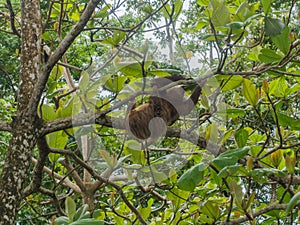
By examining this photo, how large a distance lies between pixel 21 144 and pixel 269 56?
452mm

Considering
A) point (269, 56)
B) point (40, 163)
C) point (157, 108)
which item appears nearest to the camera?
point (157, 108)

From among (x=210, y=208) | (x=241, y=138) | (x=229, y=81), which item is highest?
(x=229, y=81)

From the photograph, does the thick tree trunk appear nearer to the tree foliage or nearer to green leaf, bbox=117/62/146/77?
the tree foliage

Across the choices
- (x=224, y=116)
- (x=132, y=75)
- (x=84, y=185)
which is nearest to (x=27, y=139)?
(x=132, y=75)

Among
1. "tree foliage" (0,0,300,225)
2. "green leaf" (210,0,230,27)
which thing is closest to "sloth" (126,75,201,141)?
"tree foliage" (0,0,300,225)

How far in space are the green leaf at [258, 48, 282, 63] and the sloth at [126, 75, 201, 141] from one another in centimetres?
15

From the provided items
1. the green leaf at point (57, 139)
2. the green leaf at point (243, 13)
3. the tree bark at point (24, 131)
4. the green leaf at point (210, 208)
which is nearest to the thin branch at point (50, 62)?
the tree bark at point (24, 131)

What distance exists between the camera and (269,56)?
0.74 meters

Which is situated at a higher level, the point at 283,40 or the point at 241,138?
the point at 283,40

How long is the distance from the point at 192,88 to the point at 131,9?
372mm

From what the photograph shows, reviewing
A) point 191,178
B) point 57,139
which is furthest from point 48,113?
point 191,178

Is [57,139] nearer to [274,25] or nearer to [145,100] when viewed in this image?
[145,100]

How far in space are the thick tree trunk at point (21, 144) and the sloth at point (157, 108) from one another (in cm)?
21

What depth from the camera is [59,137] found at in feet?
2.83
